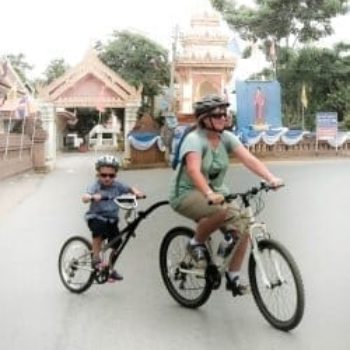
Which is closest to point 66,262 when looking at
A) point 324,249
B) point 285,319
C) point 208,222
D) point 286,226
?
point 208,222

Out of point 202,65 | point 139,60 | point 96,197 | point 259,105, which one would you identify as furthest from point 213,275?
point 139,60

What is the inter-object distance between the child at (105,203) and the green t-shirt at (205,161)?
603 millimetres

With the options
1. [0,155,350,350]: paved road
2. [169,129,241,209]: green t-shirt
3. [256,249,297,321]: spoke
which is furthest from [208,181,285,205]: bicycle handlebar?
[0,155,350,350]: paved road

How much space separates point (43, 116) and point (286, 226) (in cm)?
2912

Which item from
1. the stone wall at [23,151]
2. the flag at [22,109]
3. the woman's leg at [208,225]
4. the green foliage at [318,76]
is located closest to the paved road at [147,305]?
the woman's leg at [208,225]

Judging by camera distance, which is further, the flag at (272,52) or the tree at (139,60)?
the tree at (139,60)

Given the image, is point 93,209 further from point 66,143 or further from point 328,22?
point 66,143

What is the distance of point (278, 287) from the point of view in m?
5.26

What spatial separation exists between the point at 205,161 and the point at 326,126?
121 ft

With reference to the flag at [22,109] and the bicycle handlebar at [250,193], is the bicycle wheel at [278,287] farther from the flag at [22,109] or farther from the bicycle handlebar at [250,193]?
the flag at [22,109]

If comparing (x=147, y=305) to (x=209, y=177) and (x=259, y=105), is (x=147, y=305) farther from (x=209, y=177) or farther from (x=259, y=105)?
(x=259, y=105)

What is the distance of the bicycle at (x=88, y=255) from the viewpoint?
20.4 ft

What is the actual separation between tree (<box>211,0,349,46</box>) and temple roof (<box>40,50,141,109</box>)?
1223 centimetres

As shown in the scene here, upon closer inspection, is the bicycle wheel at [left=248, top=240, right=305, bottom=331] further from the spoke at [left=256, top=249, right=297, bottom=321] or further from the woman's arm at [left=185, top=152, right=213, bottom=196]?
the woman's arm at [left=185, top=152, right=213, bottom=196]
